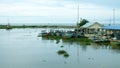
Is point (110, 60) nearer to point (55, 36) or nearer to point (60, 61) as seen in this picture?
point (60, 61)

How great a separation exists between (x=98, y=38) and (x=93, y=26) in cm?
953

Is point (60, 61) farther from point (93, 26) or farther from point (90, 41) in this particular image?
point (93, 26)

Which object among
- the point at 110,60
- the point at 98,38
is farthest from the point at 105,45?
the point at 110,60

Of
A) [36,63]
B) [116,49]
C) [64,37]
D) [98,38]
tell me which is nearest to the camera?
[36,63]

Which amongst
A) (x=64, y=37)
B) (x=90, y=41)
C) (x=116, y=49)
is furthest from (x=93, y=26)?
(x=116, y=49)

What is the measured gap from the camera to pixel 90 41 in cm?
3716

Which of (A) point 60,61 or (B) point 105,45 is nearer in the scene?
(A) point 60,61

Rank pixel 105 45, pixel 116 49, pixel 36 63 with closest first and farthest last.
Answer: pixel 36 63 → pixel 116 49 → pixel 105 45

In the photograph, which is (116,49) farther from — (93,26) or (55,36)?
(55,36)

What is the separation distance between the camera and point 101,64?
20672 millimetres

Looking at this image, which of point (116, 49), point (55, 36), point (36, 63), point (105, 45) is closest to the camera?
point (36, 63)

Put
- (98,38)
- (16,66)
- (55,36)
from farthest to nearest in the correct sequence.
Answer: (55,36) < (98,38) < (16,66)

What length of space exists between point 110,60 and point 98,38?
13.8m

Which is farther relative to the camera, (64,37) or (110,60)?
(64,37)
